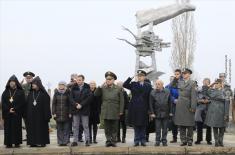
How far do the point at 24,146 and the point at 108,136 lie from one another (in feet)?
6.47

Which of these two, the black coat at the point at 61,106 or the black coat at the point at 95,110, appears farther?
the black coat at the point at 95,110

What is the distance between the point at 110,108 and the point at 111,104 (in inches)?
4.0

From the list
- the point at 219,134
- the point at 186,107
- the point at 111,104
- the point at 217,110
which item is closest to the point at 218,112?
the point at 217,110

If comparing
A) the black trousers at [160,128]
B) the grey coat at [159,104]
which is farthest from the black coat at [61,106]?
the black trousers at [160,128]

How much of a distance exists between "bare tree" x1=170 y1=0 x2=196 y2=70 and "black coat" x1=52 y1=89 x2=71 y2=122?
83.3 feet

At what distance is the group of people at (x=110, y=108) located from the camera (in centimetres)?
1035

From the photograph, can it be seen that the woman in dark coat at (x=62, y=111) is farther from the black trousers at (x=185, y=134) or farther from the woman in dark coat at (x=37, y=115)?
the black trousers at (x=185, y=134)

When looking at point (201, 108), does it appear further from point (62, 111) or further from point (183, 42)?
point (183, 42)

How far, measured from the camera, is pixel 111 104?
10.4 meters

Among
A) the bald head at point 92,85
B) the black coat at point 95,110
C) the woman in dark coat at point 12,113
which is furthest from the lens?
the bald head at point 92,85

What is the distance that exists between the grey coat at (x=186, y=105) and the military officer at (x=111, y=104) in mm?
1310

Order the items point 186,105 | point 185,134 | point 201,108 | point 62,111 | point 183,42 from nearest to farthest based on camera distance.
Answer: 1. point 186,105
2. point 62,111
3. point 185,134
4. point 201,108
5. point 183,42

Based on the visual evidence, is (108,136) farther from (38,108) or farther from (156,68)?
(156,68)

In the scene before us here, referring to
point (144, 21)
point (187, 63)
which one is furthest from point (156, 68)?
point (187, 63)
